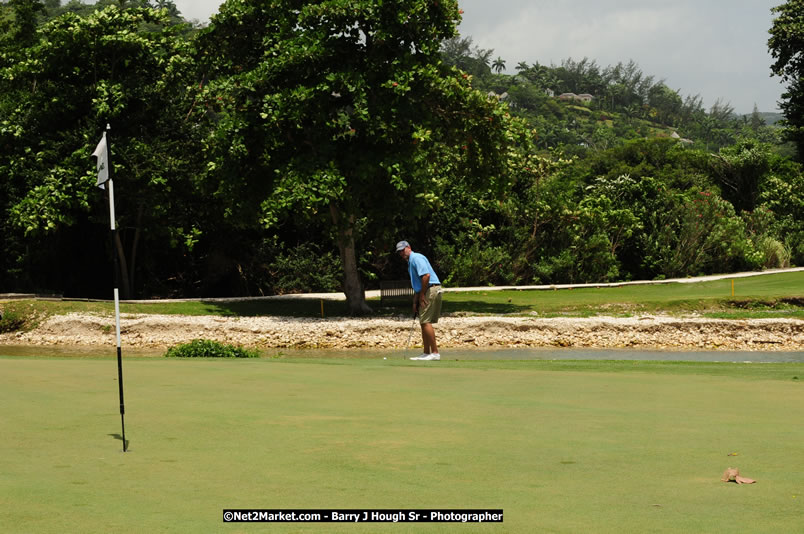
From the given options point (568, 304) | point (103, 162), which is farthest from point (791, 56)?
point (103, 162)

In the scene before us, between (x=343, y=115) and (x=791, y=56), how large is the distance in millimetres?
52738

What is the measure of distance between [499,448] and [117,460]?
281 centimetres

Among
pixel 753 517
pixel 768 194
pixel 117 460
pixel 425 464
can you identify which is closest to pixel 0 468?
pixel 117 460

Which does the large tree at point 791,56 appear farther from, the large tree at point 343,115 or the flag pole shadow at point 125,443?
the flag pole shadow at point 125,443

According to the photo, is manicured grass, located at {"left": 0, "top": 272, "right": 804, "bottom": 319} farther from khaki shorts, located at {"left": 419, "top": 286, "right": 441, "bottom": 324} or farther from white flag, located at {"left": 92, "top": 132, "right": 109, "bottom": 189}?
white flag, located at {"left": 92, "top": 132, "right": 109, "bottom": 189}

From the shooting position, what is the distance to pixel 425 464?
254 inches

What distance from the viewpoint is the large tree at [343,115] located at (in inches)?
1081

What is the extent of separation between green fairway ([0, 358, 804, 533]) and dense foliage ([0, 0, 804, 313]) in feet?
54.4

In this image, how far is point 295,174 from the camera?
27109mm

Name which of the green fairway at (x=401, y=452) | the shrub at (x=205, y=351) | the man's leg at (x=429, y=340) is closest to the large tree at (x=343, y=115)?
the shrub at (x=205, y=351)

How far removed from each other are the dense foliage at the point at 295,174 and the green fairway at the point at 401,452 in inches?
652

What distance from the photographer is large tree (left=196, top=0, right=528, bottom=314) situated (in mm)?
27469

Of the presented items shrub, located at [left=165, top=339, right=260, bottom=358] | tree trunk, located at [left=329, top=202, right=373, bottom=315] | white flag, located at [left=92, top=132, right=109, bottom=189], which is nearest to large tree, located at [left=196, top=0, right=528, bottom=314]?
tree trunk, located at [left=329, top=202, right=373, bottom=315]

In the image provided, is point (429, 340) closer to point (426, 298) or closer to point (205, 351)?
point (426, 298)
